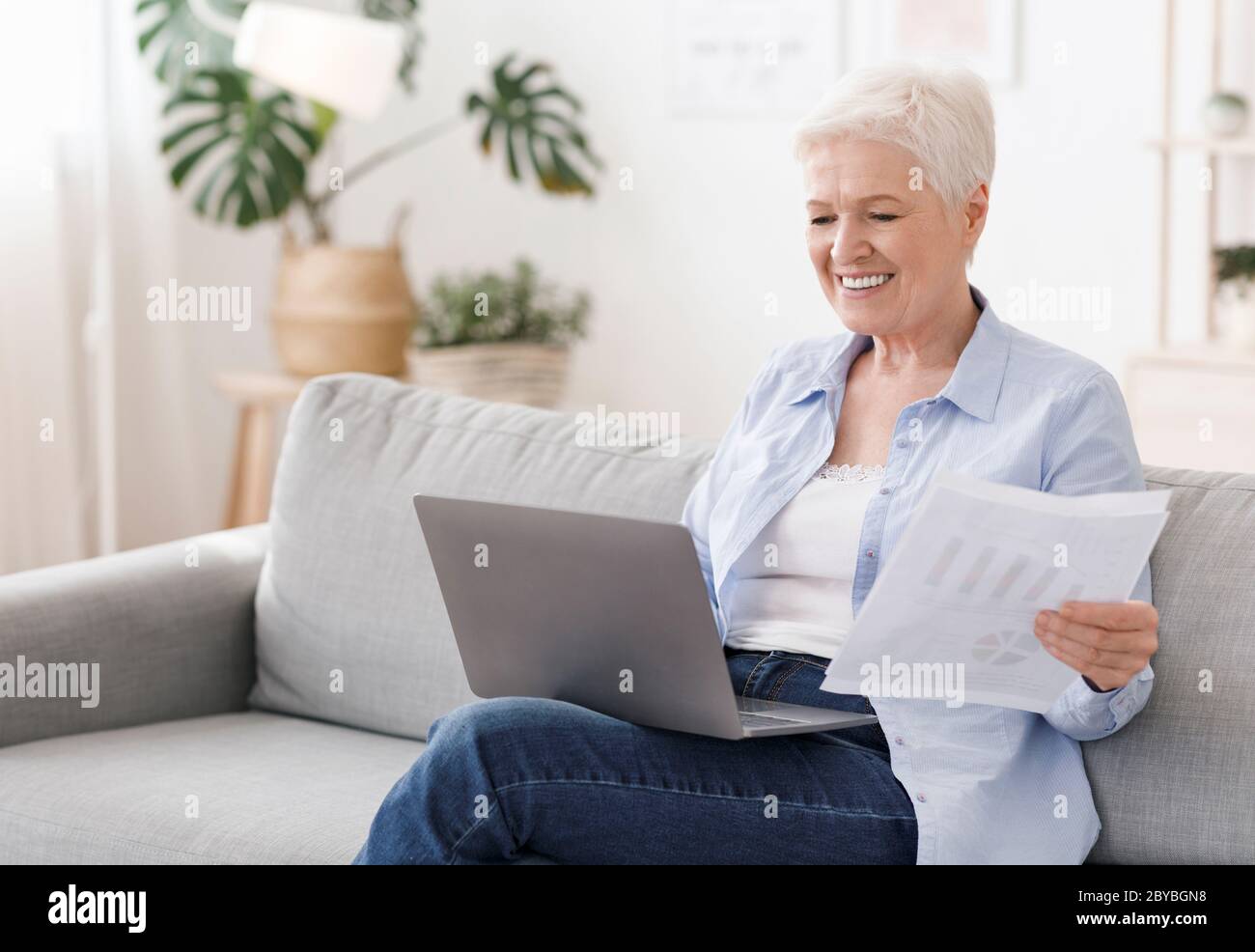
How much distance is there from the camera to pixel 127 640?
Answer: 6.98ft

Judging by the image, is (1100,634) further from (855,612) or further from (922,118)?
(922,118)

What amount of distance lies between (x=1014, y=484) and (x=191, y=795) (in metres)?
0.98

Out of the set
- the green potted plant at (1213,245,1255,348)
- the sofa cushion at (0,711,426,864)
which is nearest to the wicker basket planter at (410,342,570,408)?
the green potted plant at (1213,245,1255,348)

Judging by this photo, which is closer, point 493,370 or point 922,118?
point 922,118

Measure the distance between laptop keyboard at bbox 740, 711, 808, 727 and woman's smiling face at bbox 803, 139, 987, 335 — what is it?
1.42 feet

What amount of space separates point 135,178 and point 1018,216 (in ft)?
6.87

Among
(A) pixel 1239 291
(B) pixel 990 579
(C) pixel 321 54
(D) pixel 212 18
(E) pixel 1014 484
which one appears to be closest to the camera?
(B) pixel 990 579

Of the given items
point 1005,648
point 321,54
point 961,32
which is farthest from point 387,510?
point 961,32

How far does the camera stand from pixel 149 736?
208cm

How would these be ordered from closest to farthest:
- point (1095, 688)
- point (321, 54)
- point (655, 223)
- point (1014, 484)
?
point (1095, 688) → point (1014, 484) → point (321, 54) → point (655, 223)

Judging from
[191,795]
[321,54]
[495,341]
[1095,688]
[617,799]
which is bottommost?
[191,795]

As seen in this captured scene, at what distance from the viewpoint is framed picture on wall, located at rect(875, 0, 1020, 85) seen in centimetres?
376

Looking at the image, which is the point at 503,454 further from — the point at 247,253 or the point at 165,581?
the point at 247,253
